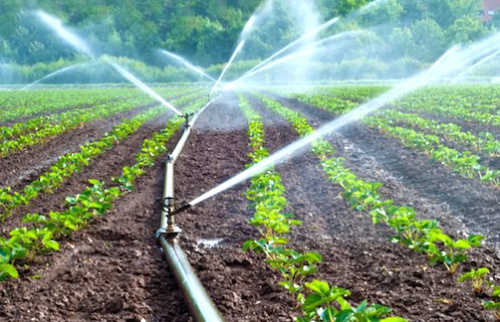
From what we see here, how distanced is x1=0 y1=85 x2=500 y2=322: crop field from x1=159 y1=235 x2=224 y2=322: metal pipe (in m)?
0.12

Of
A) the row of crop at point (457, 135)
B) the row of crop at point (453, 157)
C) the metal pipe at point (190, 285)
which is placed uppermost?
the metal pipe at point (190, 285)

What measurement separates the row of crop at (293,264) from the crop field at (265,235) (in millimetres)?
14

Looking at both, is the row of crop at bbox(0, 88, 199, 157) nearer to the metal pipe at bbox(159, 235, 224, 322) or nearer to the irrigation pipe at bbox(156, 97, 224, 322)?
the irrigation pipe at bbox(156, 97, 224, 322)

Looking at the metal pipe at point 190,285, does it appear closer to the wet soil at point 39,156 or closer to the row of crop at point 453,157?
the row of crop at point 453,157

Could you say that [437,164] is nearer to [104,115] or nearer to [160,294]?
[160,294]

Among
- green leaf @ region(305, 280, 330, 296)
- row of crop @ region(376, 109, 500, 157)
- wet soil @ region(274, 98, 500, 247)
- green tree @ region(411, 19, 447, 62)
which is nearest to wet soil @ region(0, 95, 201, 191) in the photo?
wet soil @ region(274, 98, 500, 247)

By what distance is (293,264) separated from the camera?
3812 millimetres

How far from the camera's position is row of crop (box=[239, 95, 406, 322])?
264 centimetres

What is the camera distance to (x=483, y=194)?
654 cm

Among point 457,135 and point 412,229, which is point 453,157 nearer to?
point 457,135

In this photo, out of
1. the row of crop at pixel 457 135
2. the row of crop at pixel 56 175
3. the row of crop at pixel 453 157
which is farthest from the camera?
the row of crop at pixel 457 135

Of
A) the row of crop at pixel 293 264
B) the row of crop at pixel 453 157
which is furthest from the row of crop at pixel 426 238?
the row of crop at pixel 453 157

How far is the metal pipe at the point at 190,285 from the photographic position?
3.22 meters

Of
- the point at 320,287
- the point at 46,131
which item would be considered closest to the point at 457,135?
the point at 46,131
